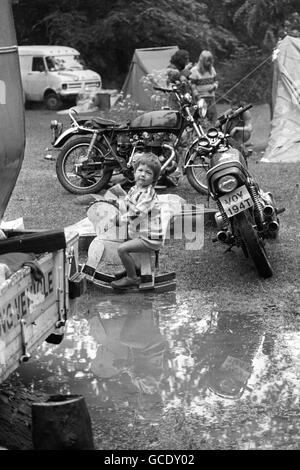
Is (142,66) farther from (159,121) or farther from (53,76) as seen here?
(159,121)

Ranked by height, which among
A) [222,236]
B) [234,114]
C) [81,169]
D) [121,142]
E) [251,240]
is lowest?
[81,169]

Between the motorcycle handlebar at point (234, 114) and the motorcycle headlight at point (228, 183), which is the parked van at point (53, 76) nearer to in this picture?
the motorcycle handlebar at point (234, 114)

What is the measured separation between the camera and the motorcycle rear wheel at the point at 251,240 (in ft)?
22.9

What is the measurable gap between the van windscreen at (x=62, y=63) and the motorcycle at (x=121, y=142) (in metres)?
15.2

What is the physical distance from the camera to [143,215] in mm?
6789

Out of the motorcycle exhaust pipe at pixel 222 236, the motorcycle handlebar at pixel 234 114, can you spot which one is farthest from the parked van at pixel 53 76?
the motorcycle exhaust pipe at pixel 222 236

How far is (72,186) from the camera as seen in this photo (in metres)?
10.9

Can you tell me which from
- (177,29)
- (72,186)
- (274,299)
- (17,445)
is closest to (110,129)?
(72,186)

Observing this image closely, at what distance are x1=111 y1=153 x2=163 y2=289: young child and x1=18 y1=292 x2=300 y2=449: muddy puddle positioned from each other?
439 mm

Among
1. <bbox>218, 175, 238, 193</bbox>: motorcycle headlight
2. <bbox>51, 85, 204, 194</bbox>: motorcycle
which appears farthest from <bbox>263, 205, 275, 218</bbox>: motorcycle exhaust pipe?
<bbox>51, 85, 204, 194</bbox>: motorcycle

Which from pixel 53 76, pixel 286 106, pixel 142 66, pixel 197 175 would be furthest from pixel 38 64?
pixel 197 175

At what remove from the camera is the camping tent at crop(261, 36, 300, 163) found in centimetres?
1380

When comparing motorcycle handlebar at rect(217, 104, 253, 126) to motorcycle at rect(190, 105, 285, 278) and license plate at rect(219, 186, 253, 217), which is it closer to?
motorcycle at rect(190, 105, 285, 278)

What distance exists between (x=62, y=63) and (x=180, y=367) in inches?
834
